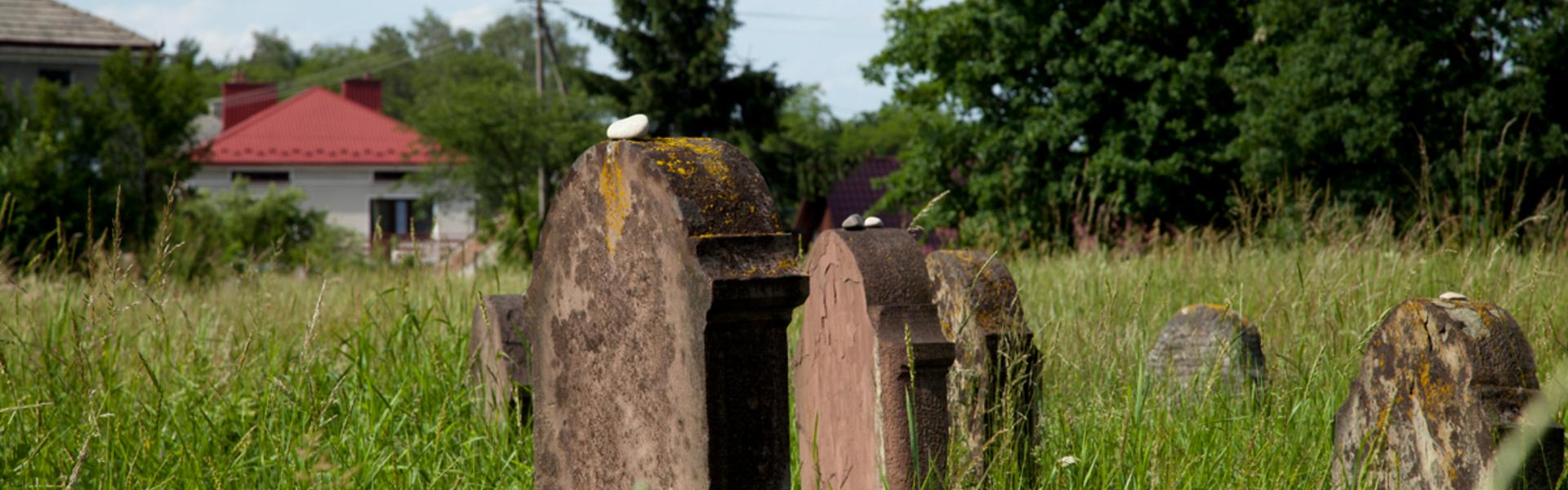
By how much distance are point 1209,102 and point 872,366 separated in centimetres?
1980

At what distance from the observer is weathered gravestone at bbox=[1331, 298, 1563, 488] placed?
3594mm

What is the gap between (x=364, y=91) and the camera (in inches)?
2056

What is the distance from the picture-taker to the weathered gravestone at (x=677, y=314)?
2525 mm

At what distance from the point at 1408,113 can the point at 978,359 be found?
16532 millimetres

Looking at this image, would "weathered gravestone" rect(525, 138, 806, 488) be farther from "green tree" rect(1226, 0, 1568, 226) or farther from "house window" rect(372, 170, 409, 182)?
"house window" rect(372, 170, 409, 182)

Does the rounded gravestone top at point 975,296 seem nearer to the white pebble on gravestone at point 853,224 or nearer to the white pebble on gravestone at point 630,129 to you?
the white pebble on gravestone at point 853,224

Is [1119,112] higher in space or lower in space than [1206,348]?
higher

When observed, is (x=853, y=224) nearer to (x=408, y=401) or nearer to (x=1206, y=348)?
(x=408, y=401)

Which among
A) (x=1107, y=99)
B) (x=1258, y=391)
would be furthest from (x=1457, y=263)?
(x=1107, y=99)

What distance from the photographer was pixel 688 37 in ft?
112

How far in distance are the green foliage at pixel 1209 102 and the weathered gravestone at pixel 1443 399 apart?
1232cm

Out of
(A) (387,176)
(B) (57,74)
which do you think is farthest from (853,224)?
(A) (387,176)

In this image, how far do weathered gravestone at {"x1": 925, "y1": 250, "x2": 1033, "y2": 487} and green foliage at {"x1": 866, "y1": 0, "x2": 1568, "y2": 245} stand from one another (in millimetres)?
12102

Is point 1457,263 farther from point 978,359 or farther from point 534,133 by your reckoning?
point 534,133
